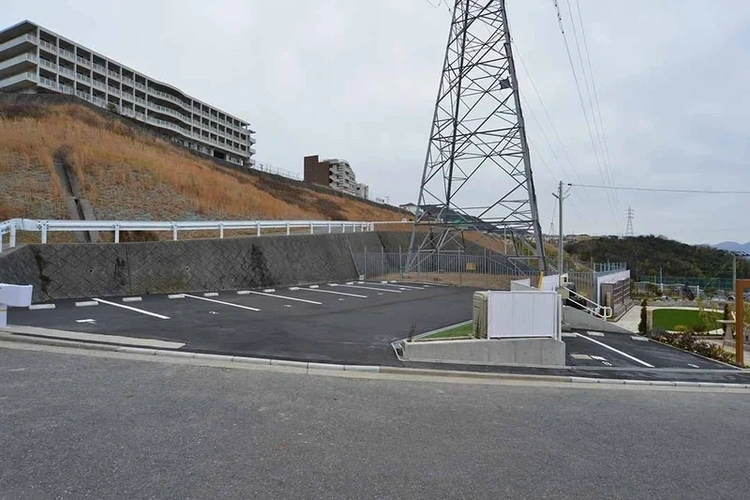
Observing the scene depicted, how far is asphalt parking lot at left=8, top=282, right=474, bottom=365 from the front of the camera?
7.84 metres

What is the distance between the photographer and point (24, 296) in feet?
27.1

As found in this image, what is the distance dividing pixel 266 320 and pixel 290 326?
2.93 ft

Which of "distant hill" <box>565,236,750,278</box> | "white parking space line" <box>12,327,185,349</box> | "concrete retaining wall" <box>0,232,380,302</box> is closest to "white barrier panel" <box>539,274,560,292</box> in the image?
"white parking space line" <box>12,327,185,349</box>

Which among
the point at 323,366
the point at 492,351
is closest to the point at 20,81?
the point at 323,366

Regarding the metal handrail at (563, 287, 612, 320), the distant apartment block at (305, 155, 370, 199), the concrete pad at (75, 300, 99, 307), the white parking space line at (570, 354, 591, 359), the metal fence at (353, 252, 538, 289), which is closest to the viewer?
the white parking space line at (570, 354, 591, 359)

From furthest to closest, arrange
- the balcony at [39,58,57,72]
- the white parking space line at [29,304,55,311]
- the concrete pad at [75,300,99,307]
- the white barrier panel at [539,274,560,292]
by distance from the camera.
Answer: the balcony at [39,58,57,72] → the white barrier panel at [539,274,560,292] → the concrete pad at [75,300,99,307] → the white parking space line at [29,304,55,311]

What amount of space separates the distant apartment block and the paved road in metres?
76.4

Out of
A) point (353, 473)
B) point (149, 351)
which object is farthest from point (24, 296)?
point (353, 473)

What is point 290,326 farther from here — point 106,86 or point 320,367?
point 106,86

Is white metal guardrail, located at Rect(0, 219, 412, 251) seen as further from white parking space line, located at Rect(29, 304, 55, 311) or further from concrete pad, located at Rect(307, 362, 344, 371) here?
concrete pad, located at Rect(307, 362, 344, 371)

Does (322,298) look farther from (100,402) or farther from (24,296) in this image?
(100,402)

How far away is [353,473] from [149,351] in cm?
499

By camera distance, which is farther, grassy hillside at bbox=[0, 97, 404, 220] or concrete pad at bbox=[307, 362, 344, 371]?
grassy hillside at bbox=[0, 97, 404, 220]

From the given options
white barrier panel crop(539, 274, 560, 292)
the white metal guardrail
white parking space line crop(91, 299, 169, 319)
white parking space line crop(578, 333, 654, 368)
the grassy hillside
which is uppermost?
the grassy hillside
